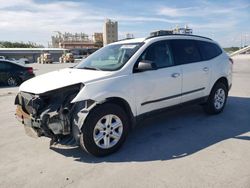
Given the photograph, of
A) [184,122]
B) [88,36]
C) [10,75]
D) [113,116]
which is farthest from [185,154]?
[88,36]

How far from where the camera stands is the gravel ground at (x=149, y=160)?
326cm

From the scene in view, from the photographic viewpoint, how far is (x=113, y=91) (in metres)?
3.93

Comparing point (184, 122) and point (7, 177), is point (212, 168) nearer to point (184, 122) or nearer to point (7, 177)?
point (184, 122)

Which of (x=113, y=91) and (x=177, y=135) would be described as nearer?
(x=113, y=91)

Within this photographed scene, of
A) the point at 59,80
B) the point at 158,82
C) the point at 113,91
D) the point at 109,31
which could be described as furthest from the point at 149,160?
the point at 109,31

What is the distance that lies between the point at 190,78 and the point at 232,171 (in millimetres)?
2265

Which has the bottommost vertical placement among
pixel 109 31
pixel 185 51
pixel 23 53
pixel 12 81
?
pixel 12 81

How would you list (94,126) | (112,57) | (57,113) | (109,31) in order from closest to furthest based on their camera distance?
(57,113) → (94,126) → (112,57) → (109,31)

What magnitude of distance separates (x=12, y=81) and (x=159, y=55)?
34.0 feet

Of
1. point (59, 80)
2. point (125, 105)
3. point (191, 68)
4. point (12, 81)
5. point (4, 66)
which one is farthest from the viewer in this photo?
point (12, 81)

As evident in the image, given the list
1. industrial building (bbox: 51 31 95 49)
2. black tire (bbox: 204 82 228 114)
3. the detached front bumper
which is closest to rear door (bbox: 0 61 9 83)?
the detached front bumper

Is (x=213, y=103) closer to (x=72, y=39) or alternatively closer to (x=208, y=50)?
(x=208, y=50)

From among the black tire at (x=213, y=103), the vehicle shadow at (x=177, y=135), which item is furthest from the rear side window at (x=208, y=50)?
the vehicle shadow at (x=177, y=135)

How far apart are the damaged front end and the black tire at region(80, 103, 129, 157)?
0.33 feet
